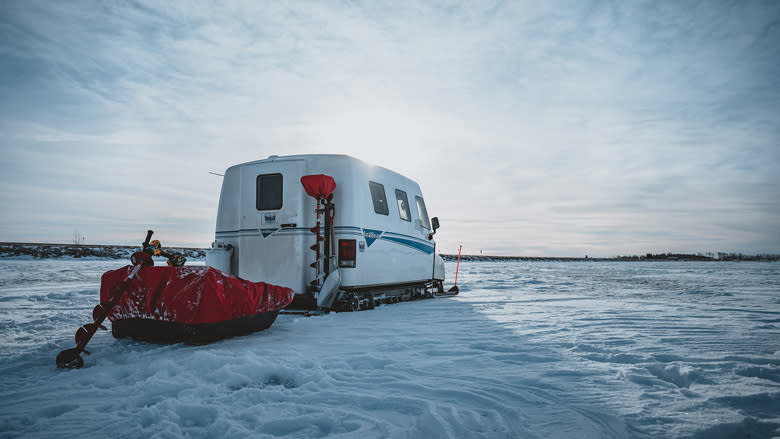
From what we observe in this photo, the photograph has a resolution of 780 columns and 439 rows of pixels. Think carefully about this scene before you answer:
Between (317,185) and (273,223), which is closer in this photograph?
(317,185)

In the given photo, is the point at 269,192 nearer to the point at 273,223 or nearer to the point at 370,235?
the point at 273,223

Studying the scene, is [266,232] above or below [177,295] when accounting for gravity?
above

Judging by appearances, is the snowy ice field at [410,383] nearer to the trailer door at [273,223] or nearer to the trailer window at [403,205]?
the trailer door at [273,223]

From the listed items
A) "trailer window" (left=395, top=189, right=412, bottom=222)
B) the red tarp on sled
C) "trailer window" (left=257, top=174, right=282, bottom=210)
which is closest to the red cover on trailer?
"trailer window" (left=257, top=174, right=282, bottom=210)

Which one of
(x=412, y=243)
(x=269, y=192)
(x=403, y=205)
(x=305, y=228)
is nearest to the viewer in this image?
(x=305, y=228)

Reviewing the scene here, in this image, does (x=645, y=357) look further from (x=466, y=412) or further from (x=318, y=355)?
(x=318, y=355)

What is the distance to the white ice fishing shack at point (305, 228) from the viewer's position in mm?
6480

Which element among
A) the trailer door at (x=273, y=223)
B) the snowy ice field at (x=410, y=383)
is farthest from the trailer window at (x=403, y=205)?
the snowy ice field at (x=410, y=383)

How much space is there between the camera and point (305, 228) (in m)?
6.57

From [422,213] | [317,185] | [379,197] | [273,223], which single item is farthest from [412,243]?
[273,223]

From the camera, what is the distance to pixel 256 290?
4492 mm

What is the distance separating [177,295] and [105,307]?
1.95 feet

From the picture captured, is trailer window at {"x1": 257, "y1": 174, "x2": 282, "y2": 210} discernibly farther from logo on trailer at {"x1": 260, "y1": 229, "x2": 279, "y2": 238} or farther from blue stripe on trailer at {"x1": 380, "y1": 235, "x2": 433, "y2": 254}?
blue stripe on trailer at {"x1": 380, "y1": 235, "x2": 433, "y2": 254}

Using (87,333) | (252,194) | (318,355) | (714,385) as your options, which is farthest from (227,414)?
(252,194)
